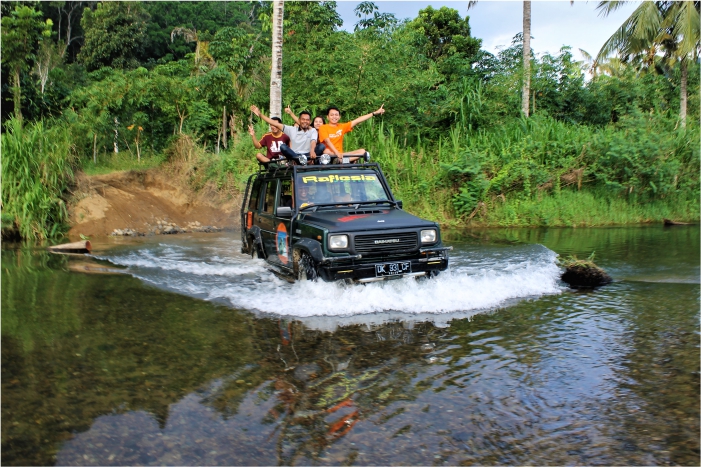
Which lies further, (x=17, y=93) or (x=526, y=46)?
(x=17, y=93)

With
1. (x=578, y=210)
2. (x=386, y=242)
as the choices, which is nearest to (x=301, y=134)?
(x=386, y=242)

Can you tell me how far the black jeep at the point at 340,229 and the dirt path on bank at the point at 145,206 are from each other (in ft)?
20.4

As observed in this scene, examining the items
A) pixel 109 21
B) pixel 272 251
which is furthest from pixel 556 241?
pixel 109 21

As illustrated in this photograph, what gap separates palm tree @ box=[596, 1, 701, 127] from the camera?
2216cm

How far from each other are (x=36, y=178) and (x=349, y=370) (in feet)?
36.9

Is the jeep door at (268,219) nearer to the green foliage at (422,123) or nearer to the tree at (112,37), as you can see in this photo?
the green foliage at (422,123)

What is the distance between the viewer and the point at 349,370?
5082 millimetres

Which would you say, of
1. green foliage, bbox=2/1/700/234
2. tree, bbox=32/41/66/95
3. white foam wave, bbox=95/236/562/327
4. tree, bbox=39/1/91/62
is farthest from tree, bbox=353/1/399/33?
tree, bbox=39/1/91/62

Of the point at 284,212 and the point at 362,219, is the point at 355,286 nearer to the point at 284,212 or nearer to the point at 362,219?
the point at 362,219

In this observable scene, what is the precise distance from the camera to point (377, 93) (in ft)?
57.5

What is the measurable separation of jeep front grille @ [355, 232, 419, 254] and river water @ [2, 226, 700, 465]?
20.2 inches

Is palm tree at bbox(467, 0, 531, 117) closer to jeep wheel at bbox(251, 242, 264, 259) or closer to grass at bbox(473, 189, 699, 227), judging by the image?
grass at bbox(473, 189, 699, 227)

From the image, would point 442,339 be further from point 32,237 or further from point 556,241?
point 32,237

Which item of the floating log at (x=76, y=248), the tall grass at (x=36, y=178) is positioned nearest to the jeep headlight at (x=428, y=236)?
the floating log at (x=76, y=248)
